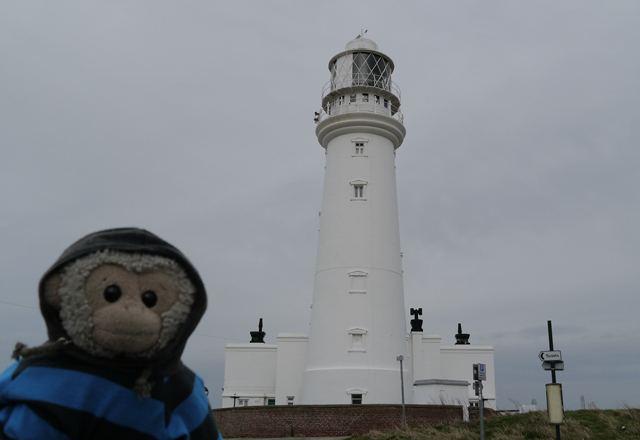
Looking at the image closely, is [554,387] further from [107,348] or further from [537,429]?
[107,348]

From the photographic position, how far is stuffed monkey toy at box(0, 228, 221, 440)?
2453mm

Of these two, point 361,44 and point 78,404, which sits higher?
point 361,44

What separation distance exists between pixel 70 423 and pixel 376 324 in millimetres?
20291

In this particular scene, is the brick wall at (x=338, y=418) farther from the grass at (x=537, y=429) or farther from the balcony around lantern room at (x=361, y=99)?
the balcony around lantern room at (x=361, y=99)

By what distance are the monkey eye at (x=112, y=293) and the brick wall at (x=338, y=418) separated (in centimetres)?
1817

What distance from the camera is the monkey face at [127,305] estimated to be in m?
2.53

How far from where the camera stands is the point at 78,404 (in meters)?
2.47

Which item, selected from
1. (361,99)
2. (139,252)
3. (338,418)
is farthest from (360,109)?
(139,252)

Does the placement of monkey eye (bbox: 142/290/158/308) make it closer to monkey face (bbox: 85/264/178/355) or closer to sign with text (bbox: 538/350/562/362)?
monkey face (bbox: 85/264/178/355)

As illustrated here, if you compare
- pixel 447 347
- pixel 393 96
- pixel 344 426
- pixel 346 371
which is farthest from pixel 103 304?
pixel 447 347

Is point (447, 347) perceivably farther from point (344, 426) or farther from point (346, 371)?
point (344, 426)

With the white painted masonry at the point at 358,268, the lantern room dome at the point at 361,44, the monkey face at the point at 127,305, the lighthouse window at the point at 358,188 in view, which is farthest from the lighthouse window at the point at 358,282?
the monkey face at the point at 127,305

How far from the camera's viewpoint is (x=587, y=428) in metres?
14.5

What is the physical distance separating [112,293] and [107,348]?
0.24m
